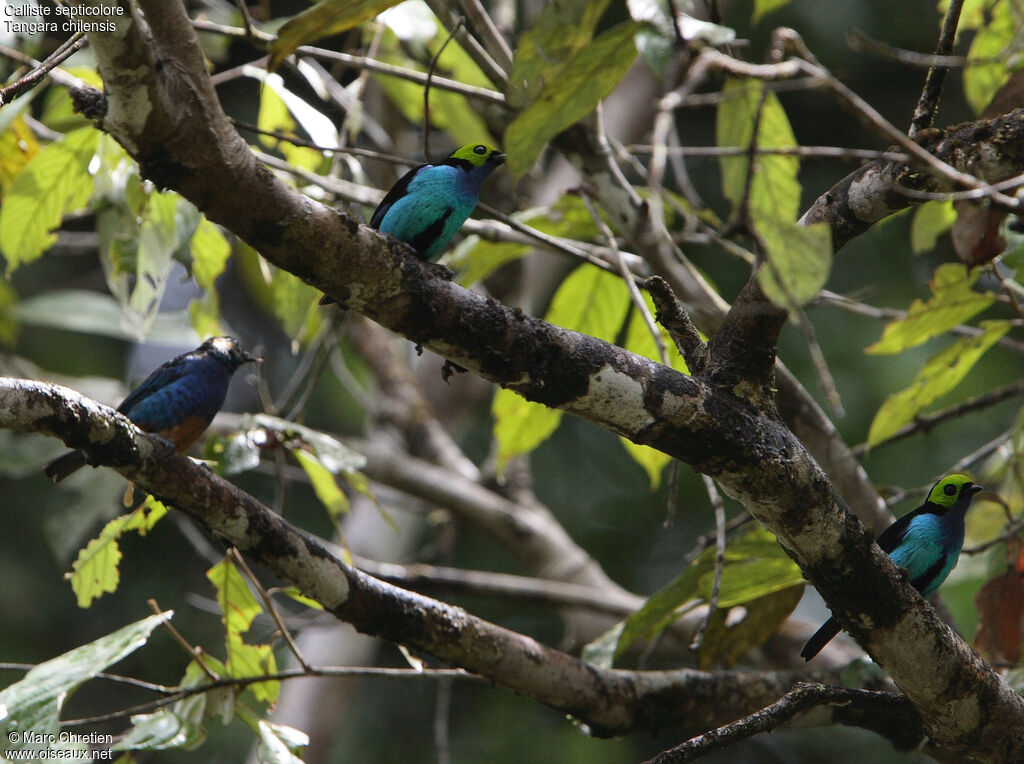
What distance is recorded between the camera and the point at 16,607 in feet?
25.1

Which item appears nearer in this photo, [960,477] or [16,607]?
[960,477]

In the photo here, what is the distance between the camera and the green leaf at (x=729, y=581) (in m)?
3.06

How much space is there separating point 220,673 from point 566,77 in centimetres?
201

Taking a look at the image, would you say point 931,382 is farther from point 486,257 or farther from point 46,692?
point 46,692

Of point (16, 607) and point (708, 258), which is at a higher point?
point (708, 258)

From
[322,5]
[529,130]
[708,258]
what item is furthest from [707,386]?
[708,258]

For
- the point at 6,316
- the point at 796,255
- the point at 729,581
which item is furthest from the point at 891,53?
the point at 6,316

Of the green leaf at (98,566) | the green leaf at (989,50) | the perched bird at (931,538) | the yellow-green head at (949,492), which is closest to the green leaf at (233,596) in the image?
the green leaf at (98,566)

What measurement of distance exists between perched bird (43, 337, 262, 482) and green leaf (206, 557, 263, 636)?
0.75 m

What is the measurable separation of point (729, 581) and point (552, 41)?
1701 mm

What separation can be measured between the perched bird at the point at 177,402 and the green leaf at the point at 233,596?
2.44ft

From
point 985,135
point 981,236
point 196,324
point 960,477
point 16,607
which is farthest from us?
point 16,607

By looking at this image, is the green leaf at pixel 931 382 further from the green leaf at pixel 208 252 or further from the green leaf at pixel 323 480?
the green leaf at pixel 208 252

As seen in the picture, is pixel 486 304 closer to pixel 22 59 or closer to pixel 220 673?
pixel 220 673
